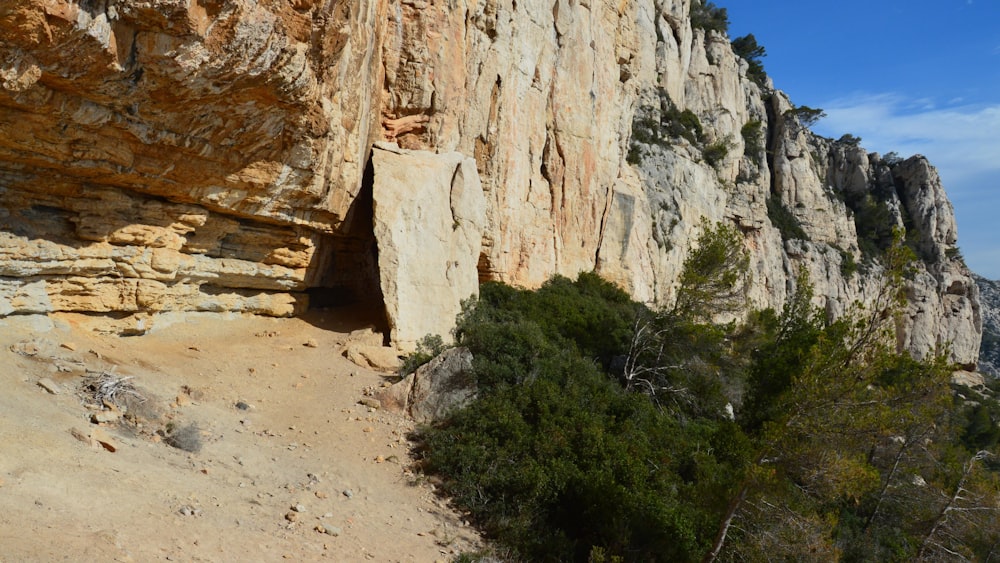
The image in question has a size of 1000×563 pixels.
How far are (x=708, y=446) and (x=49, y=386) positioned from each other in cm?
1173

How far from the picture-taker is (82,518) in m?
5.30

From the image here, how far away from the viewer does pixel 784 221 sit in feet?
137

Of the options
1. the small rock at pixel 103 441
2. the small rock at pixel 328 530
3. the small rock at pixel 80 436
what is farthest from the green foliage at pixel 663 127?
the small rock at pixel 80 436

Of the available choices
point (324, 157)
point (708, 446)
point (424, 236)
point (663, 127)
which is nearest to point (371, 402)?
point (424, 236)

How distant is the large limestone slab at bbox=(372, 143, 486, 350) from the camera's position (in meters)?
14.0

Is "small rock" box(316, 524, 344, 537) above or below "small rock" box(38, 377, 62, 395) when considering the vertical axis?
below

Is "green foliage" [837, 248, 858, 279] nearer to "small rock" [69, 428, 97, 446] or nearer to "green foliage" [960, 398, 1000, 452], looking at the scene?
"green foliage" [960, 398, 1000, 452]

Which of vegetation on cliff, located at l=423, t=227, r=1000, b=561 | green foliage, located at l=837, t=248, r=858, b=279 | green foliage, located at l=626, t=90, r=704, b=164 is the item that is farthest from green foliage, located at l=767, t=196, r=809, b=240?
vegetation on cliff, located at l=423, t=227, r=1000, b=561

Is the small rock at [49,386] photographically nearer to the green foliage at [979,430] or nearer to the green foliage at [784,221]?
the green foliage at [979,430]

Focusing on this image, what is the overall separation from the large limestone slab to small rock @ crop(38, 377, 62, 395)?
263 inches

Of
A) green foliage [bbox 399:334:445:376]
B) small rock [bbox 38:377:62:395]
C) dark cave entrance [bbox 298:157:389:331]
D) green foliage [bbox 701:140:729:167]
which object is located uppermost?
green foliage [bbox 701:140:729:167]

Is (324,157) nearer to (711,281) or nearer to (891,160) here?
(711,281)

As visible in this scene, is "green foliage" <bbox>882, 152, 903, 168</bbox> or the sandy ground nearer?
the sandy ground

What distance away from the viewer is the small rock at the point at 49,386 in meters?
7.73
